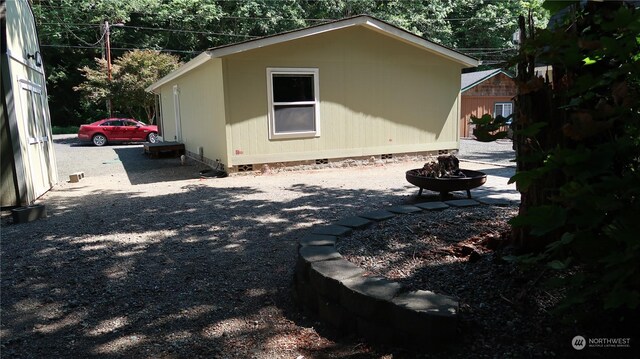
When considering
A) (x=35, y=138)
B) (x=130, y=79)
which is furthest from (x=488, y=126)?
(x=130, y=79)

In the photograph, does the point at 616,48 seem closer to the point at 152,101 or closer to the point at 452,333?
the point at 452,333

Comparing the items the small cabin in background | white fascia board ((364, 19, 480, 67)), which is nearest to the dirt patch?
white fascia board ((364, 19, 480, 67))

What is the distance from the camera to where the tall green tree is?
85.2ft

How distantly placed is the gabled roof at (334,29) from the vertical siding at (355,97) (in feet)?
0.67

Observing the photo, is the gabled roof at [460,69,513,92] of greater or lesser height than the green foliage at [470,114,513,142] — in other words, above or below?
above

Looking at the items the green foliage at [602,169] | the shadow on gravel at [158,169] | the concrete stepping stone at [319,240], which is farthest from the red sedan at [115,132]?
the green foliage at [602,169]

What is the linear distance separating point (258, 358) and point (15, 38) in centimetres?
744

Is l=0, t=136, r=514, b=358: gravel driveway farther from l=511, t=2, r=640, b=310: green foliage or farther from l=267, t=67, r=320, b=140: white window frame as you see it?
l=267, t=67, r=320, b=140: white window frame

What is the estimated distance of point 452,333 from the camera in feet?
7.34

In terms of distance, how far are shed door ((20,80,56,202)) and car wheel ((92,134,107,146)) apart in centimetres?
1293

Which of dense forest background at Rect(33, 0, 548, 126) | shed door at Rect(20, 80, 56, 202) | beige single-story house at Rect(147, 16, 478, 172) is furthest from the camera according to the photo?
dense forest background at Rect(33, 0, 548, 126)

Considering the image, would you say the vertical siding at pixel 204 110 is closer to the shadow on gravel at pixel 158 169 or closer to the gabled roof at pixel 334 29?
the gabled roof at pixel 334 29

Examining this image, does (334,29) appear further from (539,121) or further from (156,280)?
(539,121)

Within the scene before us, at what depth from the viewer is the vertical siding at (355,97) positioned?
9.66 meters
